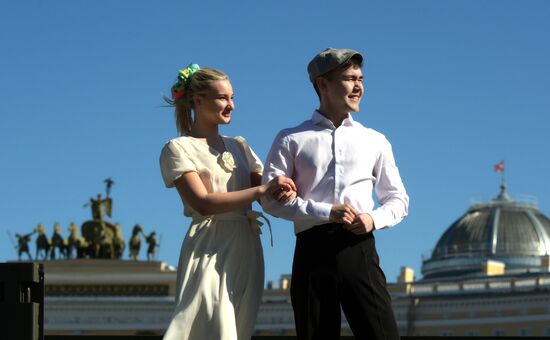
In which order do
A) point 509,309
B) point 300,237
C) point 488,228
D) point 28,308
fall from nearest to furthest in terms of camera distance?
1. point 28,308
2. point 300,237
3. point 509,309
4. point 488,228

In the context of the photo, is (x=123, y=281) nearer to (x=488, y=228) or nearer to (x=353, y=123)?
(x=488, y=228)

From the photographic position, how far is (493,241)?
88.8 m

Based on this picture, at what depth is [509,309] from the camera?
65062mm

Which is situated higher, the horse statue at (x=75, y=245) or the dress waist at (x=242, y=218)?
the horse statue at (x=75, y=245)

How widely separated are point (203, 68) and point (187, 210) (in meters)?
0.54

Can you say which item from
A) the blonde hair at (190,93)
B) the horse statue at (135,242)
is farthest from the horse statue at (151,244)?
the blonde hair at (190,93)

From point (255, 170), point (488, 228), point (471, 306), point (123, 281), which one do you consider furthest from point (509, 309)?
point (255, 170)

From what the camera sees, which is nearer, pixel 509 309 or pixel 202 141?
pixel 202 141

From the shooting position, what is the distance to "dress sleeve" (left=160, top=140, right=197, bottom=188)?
6.07m

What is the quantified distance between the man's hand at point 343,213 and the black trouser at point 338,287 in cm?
9

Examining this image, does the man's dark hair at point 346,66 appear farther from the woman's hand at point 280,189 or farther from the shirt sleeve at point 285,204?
the woman's hand at point 280,189

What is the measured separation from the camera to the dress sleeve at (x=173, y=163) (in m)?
6.07

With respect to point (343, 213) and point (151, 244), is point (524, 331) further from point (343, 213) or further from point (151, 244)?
point (343, 213)

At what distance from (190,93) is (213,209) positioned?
53 centimetres
